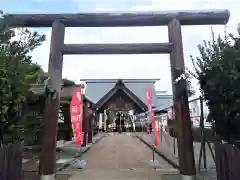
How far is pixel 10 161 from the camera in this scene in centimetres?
441

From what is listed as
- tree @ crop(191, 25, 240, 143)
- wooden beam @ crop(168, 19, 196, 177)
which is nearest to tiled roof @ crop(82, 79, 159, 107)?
wooden beam @ crop(168, 19, 196, 177)

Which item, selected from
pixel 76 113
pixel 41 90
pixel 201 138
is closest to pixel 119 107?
pixel 76 113

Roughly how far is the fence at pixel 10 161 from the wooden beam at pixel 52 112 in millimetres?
1821

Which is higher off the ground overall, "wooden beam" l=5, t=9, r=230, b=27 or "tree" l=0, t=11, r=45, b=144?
"wooden beam" l=5, t=9, r=230, b=27

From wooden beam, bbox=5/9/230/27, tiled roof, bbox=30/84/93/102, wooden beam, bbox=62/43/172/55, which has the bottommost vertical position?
tiled roof, bbox=30/84/93/102

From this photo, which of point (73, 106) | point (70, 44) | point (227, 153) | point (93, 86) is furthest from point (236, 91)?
point (93, 86)

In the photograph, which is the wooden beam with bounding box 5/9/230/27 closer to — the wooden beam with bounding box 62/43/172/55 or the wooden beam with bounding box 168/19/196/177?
the wooden beam with bounding box 168/19/196/177

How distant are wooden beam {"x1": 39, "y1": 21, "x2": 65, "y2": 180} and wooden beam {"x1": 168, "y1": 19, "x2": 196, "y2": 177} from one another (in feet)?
Result: 9.94

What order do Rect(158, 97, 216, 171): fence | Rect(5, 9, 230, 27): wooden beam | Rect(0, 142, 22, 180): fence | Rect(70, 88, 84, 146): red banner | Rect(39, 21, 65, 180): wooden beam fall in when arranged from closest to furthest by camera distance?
Rect(0, 142, 22, 180): fence
Rect(39, 21, 65, 180): wooden beam
Rect(5, 9, 230, 27): wooden beam
Rect(158, 97, 216, 171): fence
Rect(70, 88, 84, 146): red banner

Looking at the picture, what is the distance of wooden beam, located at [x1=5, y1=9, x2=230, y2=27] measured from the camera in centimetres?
723

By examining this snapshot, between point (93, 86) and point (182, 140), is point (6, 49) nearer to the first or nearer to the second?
point (182, 140)

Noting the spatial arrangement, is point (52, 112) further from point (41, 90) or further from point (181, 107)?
point (181, 107)

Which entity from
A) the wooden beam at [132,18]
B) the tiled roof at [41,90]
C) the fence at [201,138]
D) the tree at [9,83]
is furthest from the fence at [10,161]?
the fence at [201,138]

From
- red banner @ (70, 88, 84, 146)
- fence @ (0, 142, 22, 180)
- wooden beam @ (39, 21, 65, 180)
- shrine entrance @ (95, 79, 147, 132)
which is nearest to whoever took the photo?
fence @ (0, 142, 22, 180)
